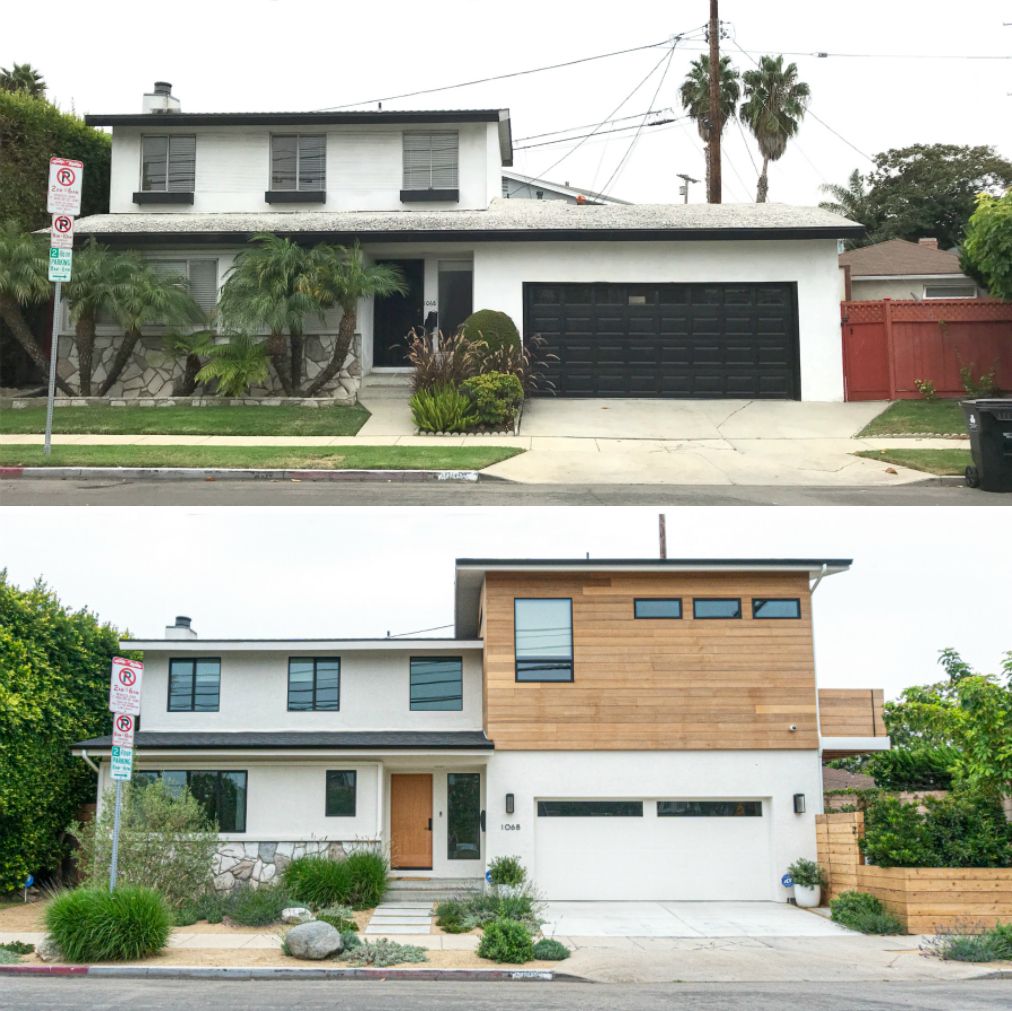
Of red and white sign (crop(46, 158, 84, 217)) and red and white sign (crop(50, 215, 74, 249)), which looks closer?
red and white sign (crop(46, 158, 84, 217))

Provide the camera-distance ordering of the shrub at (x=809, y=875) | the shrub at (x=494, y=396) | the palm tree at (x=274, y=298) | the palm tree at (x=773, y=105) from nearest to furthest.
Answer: the shrub at (x=809, y=875), the shrub at (x=494, y=396), the palm tree at (x=274, y=298), the palm tree at (x=773, y=105)

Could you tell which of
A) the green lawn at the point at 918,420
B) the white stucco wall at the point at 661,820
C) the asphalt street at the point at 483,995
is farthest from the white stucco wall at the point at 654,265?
the asphalt street at the point at 483,995

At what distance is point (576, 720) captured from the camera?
19203mm

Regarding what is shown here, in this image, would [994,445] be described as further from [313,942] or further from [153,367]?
[153,367]

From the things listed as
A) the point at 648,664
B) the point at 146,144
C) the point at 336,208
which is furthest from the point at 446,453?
the point at 146,144

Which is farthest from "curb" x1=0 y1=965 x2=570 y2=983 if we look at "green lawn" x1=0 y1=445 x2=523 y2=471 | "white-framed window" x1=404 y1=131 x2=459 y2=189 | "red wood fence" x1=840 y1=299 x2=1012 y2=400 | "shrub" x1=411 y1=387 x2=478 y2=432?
"white-framed window" x1=404 y1=131 x2=459 y2=189

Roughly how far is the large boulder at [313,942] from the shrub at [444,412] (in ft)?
38.1

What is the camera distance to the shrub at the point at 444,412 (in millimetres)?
22828

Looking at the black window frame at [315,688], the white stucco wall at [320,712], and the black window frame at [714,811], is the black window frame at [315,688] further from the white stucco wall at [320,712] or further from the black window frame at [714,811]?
the black window frame at [714,811]

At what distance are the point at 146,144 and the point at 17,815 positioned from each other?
58.1ft

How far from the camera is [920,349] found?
1048 inches

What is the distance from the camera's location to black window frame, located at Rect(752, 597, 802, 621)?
64.2 feet

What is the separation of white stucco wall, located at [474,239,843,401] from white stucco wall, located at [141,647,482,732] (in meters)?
9.23

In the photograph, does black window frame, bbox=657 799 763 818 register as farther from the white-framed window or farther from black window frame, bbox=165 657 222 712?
the white-framed window
